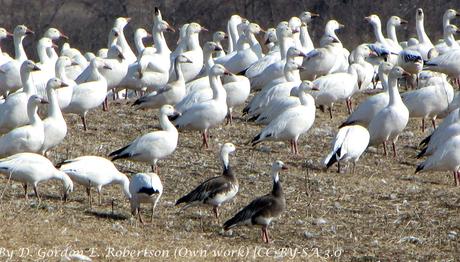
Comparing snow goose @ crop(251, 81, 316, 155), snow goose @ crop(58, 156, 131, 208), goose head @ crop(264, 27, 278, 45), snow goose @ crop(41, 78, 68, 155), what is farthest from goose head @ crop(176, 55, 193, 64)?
snow goose @ crop(58, 156, 131, 208)

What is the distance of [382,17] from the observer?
31641mm

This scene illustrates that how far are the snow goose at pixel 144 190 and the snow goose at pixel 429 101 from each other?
5.87 metres

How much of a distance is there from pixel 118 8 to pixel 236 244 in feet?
77.3

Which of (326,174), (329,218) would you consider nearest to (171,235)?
(329,218)

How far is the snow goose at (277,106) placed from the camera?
52.5 ft

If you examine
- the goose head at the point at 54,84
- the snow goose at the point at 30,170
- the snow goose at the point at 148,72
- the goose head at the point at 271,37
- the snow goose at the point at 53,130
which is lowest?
the goose head at the point at 271,37

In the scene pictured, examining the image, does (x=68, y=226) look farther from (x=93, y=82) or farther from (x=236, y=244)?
(x=93, y=82)

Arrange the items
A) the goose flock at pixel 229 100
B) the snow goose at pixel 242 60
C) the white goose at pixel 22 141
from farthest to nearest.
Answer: the snow goose at pixel 242 60 < the white goose at pixel 22 141 < the goose flock at pixel 229 100

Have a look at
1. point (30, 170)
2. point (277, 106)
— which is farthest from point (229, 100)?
point (30, 170)

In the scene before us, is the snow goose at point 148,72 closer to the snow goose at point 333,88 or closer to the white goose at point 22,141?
the snow goose at point 333,88

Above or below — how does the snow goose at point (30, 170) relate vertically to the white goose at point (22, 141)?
above

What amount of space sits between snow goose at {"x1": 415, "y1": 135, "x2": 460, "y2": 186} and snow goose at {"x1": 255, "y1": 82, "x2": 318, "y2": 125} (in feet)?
8.43

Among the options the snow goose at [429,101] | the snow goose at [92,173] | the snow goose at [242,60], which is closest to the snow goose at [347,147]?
the snow goose at [429,101]

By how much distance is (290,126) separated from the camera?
49.1 feet
